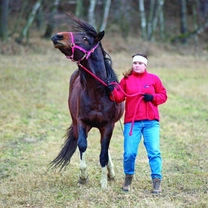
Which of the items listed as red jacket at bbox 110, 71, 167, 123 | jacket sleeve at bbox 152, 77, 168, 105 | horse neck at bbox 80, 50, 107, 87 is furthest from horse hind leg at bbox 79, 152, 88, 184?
jacket sleeve at bbox 152, 77, 168, 105

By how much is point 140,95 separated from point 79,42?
3.28ft

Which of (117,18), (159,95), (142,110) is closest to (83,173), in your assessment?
(142,110)

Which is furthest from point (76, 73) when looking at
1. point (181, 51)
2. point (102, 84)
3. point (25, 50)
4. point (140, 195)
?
point (181, 51)

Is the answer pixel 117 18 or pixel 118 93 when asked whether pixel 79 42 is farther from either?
pixel 117 18

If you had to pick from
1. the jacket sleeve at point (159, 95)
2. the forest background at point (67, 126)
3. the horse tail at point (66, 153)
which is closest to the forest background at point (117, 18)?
the forest background at point (67, 126)

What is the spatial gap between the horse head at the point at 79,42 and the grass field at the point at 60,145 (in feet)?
5.68

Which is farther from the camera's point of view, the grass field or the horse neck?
the horse neck

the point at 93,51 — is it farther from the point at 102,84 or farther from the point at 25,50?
the point at 25,50

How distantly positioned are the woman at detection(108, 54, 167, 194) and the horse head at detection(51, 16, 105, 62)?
0.54 meters

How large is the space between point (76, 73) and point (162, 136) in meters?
3.15

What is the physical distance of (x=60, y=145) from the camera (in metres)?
8.40

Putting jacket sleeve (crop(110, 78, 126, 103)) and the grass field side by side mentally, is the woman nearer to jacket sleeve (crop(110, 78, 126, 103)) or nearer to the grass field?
jacket sleeve (crop(110, 78, 126, 103))

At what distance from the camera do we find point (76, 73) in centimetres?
677

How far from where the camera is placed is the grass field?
5.11 meters
